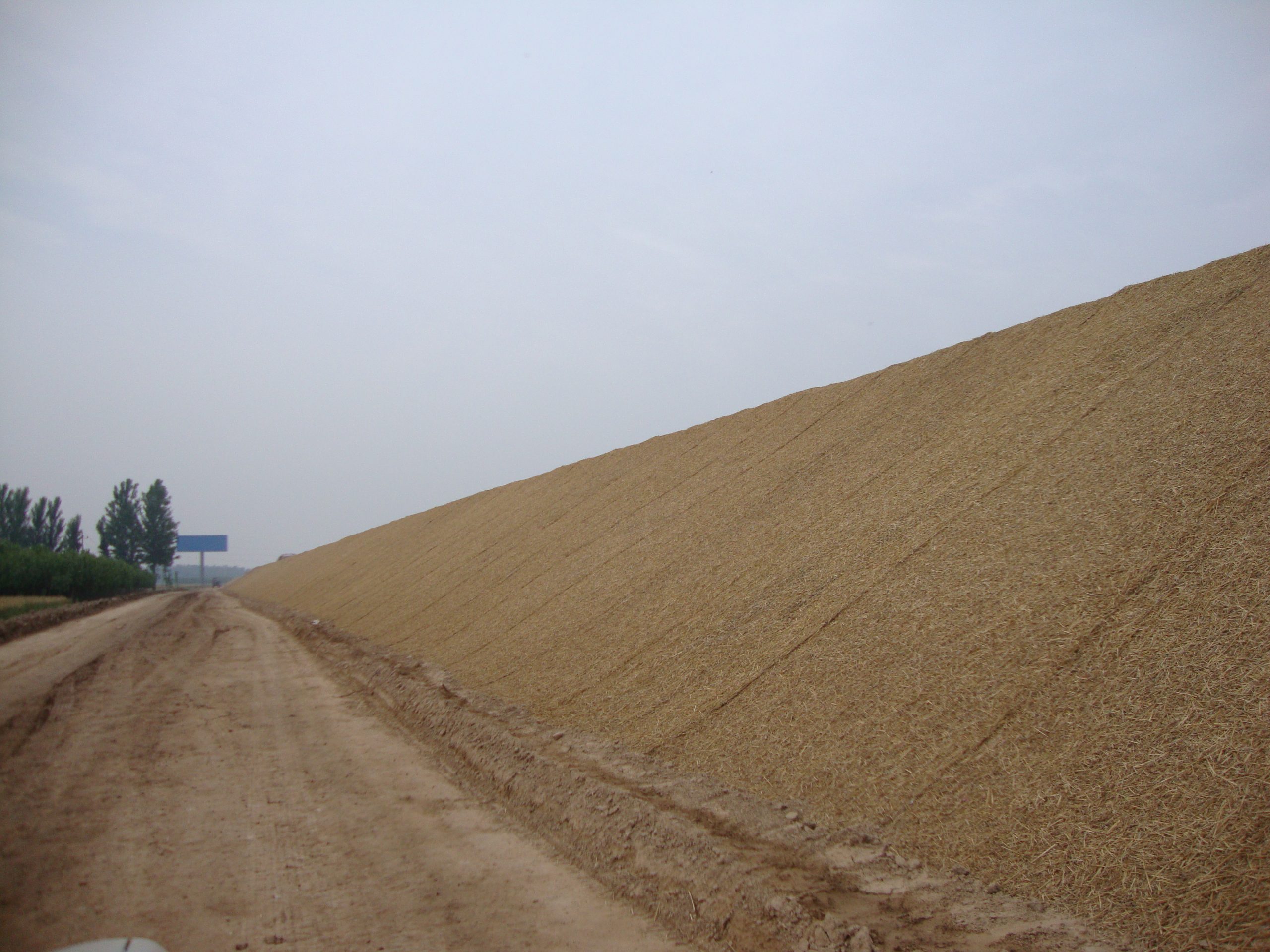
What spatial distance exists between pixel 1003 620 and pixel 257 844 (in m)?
5.42

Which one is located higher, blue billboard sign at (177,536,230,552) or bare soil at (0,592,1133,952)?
blue billboard sign at (177,536,230,552)

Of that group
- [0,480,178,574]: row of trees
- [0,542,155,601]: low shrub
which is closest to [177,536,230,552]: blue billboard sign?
[0,480,178,574]: row of trees

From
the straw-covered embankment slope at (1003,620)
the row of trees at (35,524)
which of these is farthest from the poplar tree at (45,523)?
the straw-covered embankment slope at (1003,620)

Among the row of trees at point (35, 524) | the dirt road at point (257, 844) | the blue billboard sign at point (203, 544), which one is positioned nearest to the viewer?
the dirt road at point (257, 844)

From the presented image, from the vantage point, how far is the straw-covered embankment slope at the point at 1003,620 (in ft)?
A: 13.8

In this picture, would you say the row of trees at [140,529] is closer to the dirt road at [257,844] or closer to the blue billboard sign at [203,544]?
the blue billboard sign at [203,544]

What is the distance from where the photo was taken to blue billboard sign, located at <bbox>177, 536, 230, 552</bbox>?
104 meters

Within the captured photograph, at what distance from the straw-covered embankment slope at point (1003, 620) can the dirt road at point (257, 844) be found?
6.14ft

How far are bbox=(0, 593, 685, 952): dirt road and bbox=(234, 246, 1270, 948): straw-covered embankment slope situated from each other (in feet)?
6.14

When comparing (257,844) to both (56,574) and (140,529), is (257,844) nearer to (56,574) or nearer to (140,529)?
(56,574)

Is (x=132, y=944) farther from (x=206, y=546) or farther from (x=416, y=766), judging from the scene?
(x=206, y=546)

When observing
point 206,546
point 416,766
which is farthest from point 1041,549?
point 206,546

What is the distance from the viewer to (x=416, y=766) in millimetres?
7184

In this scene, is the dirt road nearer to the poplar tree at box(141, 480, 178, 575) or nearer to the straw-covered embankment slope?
the straw-covered embankment slope
